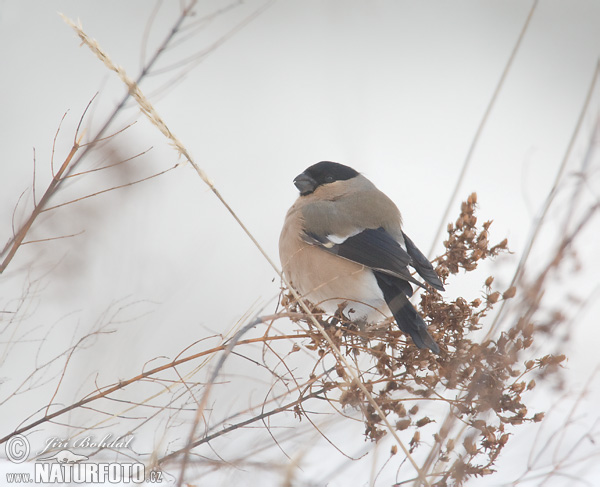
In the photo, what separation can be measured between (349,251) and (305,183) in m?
0.57

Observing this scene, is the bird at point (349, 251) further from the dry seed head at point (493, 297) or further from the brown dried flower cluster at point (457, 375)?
the dry seed head at point (493, 297)

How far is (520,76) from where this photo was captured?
6324mm

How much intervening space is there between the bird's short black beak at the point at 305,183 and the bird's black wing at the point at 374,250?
1.29 ft

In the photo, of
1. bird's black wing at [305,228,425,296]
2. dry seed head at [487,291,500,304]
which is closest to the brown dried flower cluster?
dry seed head at [487,291,500,304]

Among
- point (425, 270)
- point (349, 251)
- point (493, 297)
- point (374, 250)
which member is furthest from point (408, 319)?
point (349, 251)

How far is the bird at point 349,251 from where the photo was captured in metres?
2.43

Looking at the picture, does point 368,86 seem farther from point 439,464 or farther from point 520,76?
point 439,464

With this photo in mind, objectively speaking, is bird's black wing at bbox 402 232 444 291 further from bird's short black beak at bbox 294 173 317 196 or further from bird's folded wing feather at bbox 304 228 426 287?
bird's short black beak at bbox 294 173 317 196

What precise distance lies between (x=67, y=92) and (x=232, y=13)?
5.12 ft

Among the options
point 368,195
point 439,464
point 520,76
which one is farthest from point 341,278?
point 520,76

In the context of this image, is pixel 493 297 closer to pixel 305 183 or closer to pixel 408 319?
pixel 408 319

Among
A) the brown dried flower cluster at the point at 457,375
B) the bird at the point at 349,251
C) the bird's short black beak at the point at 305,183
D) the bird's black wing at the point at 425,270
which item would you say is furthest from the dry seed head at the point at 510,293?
the bird's short black beak at the point at 305,183

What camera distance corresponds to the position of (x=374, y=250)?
2.48 meters

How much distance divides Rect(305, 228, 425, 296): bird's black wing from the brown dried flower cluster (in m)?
0.20
